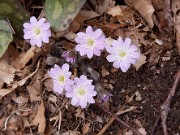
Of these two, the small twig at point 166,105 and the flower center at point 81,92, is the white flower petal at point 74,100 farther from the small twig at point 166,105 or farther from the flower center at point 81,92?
the small twig at point 166,105

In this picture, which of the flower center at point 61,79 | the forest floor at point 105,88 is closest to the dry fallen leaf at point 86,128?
the forest floor at point 105,88

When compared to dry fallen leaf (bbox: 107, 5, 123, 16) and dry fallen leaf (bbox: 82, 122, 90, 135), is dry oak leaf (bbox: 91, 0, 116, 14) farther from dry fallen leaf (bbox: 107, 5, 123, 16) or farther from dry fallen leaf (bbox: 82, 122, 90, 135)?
dry fallen leaf (bbox: 82, 122, 90, 135)

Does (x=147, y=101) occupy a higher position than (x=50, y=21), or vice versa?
(x=50, y=21)

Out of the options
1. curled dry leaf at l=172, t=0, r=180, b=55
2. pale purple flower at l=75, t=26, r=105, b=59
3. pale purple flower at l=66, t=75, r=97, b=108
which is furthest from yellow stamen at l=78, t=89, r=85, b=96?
curled dry leaf at l=172, t=0, r=180, b=55

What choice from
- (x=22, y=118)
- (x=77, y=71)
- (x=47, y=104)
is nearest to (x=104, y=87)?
(x=77, y=71)

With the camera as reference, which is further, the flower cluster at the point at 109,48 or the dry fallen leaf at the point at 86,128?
the dry fallen leaf at the point at 86,128

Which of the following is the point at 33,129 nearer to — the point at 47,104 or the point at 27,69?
the point at 47,104
